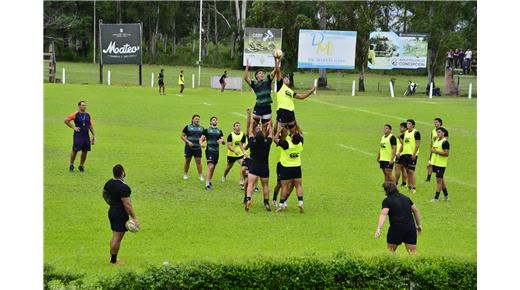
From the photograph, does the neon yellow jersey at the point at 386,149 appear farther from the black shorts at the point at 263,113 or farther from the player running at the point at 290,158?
the black shorts at the point at 263,113

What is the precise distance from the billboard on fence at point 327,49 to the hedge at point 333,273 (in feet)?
143

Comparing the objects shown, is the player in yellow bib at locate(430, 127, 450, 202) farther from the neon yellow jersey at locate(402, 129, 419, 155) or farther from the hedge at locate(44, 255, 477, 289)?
the hedge at locate(44, 255, 477, 289)

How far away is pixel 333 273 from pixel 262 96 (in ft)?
20.8

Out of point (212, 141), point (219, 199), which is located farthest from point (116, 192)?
point (212, 141)

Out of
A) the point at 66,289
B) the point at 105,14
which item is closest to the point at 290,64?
the point at 105,14

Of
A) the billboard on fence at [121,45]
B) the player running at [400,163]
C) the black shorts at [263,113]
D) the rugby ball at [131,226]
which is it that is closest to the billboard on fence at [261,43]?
the billboard on fence at [121,45]

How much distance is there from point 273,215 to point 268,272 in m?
6.12

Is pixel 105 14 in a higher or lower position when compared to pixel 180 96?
higher

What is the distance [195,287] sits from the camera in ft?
38.6

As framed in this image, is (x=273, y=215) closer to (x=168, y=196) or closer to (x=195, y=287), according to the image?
(x=168, y=196)

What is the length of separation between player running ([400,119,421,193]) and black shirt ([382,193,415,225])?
306 inches

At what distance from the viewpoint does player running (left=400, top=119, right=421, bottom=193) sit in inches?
A: 837

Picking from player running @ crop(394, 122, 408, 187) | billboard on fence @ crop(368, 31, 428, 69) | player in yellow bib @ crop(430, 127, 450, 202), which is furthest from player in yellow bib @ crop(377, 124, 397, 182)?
billboard on fence @ crop(368, 31, 428, 69)
